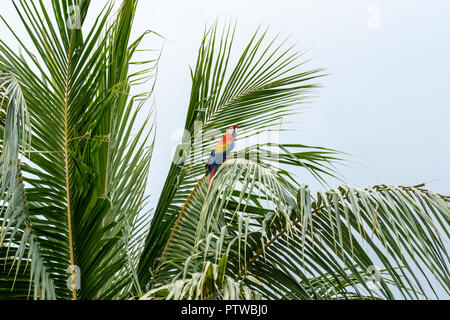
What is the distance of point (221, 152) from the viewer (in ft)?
7.57

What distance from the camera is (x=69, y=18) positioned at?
207cm

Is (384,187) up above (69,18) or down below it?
below

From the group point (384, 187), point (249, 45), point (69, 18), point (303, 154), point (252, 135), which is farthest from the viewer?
point (249, 45)

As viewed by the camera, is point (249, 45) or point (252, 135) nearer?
point (252, 135)

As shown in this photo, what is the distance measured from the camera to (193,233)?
7.14 feet

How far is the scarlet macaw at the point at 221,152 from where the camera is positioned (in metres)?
2.29

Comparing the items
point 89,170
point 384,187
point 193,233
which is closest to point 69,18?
point 89,170

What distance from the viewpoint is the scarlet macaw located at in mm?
2293
